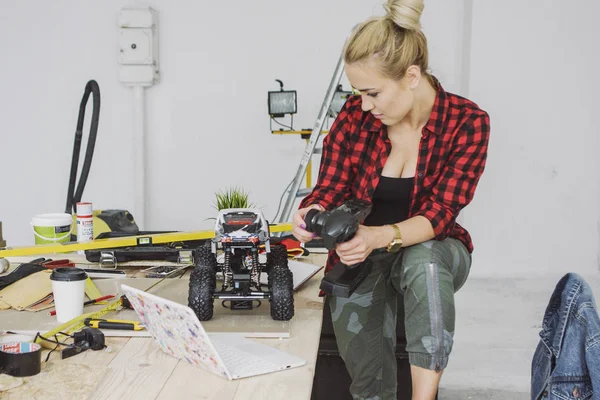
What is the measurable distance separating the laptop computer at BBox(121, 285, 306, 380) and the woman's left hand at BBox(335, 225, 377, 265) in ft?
0.86

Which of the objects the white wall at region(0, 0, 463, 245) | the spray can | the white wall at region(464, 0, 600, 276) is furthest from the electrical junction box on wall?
the spray can

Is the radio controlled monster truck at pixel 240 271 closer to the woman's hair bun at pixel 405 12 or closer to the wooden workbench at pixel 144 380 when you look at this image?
the wooden workbench at pixel 144 380

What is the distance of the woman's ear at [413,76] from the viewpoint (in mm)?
1568

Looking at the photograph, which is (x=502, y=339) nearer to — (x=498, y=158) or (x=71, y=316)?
(x=498, y=158)

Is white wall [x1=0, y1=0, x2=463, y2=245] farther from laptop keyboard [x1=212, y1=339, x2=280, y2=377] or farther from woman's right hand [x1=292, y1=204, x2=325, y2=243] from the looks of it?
laptop keyboard [x1=212, y1=339, x2=280, y2=377]

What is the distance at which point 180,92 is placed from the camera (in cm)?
441

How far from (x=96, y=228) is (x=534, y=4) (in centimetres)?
301

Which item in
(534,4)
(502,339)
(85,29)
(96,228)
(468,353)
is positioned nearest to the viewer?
(96,228)

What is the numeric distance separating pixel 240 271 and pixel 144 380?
0.42 m

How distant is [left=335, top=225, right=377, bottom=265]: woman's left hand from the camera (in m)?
1.42

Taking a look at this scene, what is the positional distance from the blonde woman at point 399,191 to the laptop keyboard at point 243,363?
0.31 m

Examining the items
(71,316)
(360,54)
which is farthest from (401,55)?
(71,316)

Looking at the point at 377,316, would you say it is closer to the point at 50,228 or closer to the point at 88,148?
the point at 50,228

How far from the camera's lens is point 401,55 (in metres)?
1.52
